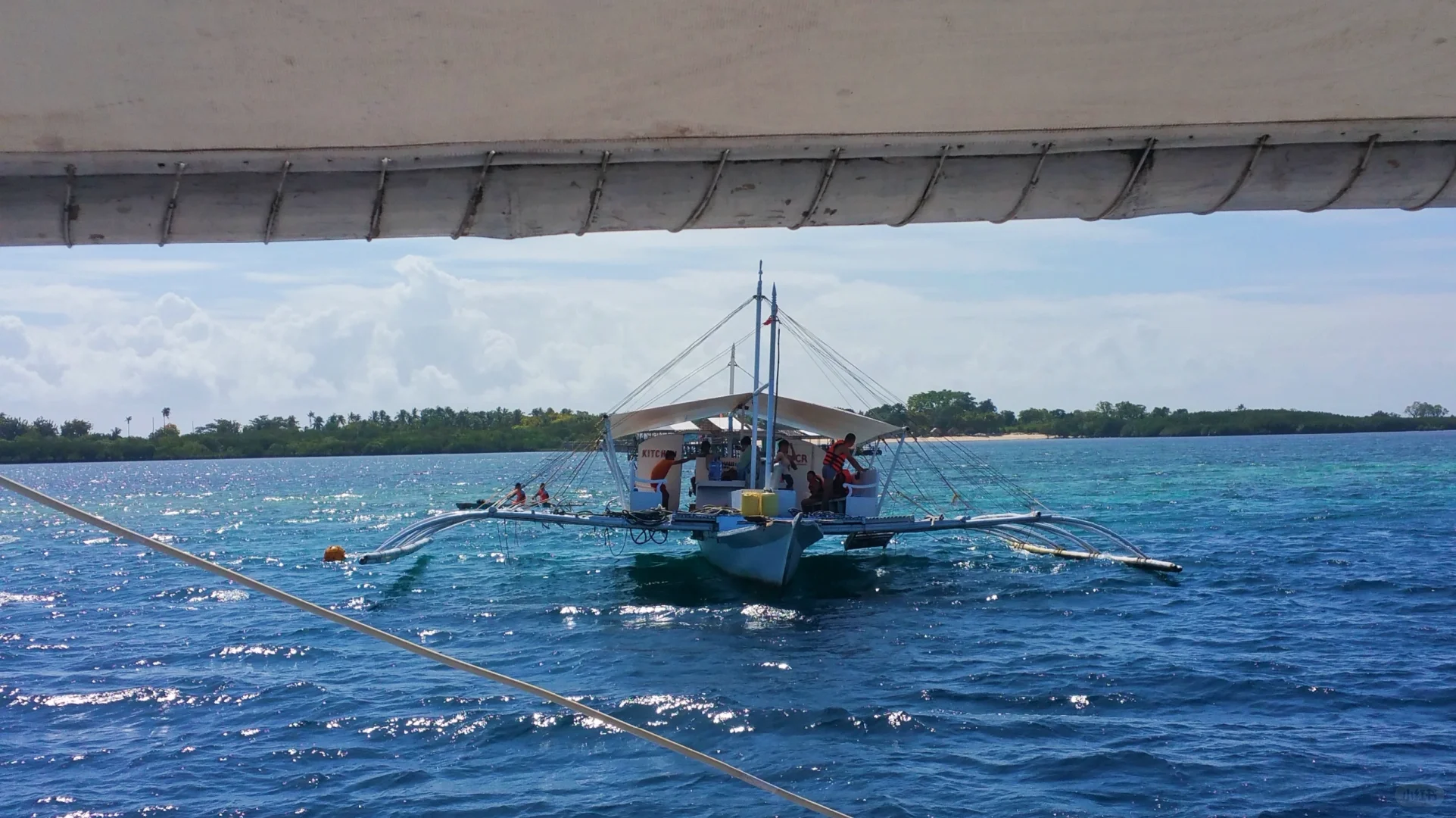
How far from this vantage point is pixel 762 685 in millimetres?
16109

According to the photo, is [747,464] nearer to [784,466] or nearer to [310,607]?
[784,466]

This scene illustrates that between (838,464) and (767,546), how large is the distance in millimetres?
3261

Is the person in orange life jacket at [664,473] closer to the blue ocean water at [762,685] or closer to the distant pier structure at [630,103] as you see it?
the blue ocean water at [762,685]

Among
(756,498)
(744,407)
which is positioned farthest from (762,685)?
(744,407)

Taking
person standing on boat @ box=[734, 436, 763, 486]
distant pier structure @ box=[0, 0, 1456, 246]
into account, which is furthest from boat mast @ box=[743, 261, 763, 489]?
distant pier structure @ box=[0, 0, 1456, 246]

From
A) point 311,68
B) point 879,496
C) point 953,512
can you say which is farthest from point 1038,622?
point 953,512

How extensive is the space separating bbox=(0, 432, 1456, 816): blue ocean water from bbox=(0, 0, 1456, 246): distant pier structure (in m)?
7.58

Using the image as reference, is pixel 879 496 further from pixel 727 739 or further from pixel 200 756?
pixel 200 756

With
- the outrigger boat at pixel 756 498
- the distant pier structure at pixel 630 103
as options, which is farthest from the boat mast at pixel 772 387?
the distant pier structure at pixel 630 103

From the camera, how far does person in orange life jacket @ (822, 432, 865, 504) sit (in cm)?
2574

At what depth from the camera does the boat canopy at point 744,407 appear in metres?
27.9

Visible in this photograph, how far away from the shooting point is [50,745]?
14125 millimetres

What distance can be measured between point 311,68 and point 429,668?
1384 centimetres

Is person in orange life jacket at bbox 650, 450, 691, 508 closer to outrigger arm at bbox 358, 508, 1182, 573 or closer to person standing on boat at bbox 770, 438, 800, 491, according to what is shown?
outrigger arm at bbox 358, 508, 1182, 573
